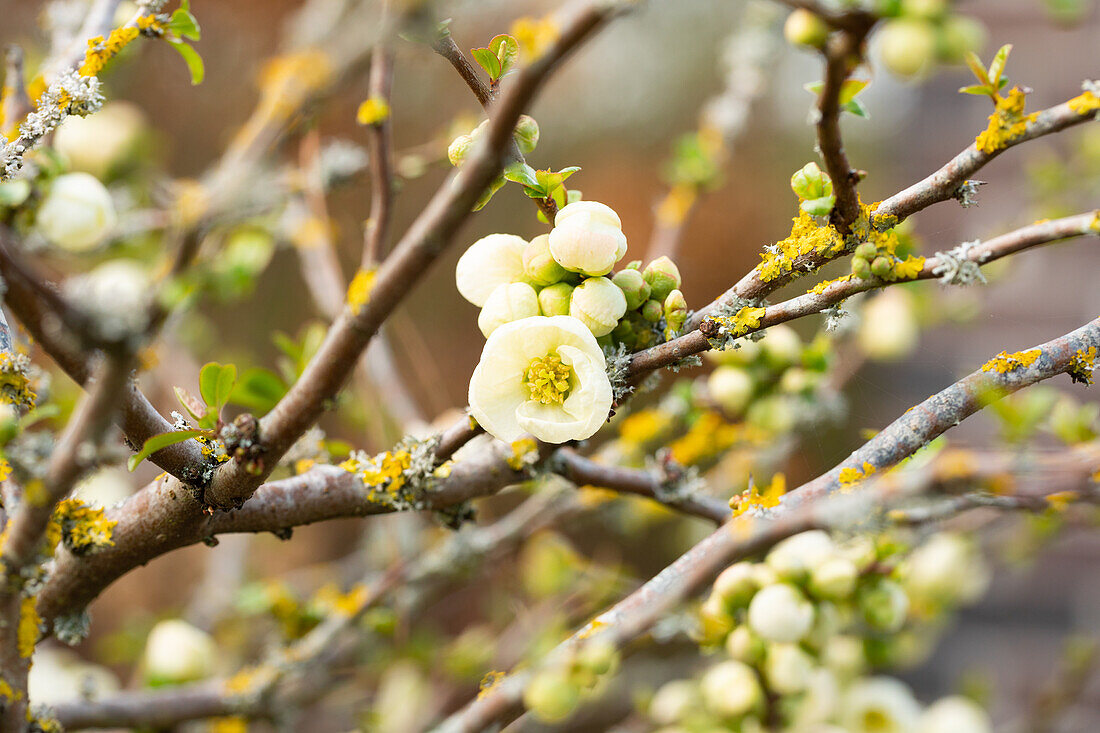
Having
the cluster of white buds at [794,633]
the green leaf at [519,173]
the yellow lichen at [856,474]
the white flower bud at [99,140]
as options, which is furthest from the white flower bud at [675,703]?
the white flower bud at [99,140]

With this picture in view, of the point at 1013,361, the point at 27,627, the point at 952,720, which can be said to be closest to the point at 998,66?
the point at 1013,361

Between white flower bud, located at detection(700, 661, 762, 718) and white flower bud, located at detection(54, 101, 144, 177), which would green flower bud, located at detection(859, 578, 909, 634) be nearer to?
white flower bud, located at detection(700, 661, 762, 718)

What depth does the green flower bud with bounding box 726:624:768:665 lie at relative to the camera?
50cm

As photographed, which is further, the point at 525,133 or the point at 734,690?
the point at 734,690

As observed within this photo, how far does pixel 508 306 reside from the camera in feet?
1.12

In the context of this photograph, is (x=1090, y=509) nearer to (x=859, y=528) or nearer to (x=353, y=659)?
(x=859, y=528)

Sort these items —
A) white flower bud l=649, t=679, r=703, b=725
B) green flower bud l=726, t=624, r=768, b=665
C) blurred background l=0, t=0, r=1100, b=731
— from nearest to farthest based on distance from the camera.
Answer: green flower bud l=726, t=624, r=768, b=665 < white flower bud l=649, t=679, r=703, b=725 < blurred background l=0, t=0, r=1100, b=731

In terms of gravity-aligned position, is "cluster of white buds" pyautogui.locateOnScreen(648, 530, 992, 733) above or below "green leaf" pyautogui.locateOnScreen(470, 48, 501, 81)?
below

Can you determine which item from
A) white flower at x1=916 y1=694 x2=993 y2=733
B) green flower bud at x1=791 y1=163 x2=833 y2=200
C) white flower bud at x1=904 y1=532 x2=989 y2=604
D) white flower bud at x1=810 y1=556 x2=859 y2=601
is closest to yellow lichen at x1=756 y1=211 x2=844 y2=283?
green flower bud at x1=791 y1=163 x2=833 y2=200

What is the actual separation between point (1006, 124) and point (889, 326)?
1.64 feet

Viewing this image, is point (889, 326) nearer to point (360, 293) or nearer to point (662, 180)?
Answer: point (662, 180)

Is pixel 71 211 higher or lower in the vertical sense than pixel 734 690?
higher

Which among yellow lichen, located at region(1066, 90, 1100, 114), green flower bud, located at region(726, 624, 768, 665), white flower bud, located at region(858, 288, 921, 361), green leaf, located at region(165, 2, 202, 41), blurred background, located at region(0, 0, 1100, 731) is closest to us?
yellow lichen, located at region(1066, 90, 1100, 114)

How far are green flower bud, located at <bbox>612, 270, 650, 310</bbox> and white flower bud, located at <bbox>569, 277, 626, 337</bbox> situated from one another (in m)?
0.01
